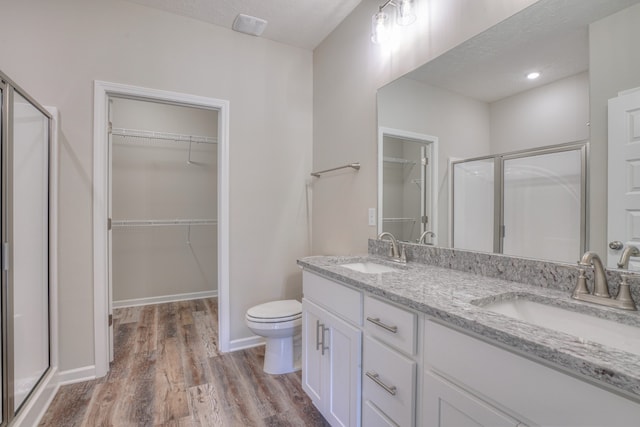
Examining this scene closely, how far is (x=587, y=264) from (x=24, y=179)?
99.6 inches

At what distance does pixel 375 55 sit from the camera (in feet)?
6.64

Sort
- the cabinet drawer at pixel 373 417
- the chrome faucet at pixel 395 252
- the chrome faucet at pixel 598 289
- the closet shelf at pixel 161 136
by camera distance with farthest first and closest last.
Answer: the closet shelf at pixel 161 136 → the chrome faucet at pixel 395 252 → the cabinet drawer at pixel 373 417 → the chrome faucet at pixel 598 289

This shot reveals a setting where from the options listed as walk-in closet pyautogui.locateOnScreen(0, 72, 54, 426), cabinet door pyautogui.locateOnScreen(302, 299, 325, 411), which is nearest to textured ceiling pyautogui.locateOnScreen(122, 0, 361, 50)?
walk-in closet pyautogui.locateOnScreen(0, 72, 54, 426)

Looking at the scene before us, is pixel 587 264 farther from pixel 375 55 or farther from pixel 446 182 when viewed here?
pixel 375 55

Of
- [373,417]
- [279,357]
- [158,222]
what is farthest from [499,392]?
[158,222]

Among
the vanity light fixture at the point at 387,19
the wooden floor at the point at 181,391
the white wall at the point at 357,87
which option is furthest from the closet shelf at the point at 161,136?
the vanity light fixture at the point at 387,19

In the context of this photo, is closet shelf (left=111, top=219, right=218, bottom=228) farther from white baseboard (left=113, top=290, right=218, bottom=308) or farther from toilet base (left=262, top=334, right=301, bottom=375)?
toilet base (left=262, top=334, right=301, bottom=375)

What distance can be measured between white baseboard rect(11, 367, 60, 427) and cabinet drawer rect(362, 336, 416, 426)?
169cm

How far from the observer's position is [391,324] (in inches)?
44.1

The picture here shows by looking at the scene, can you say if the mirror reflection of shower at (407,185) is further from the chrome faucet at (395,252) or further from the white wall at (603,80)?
the white wall at (603,80)

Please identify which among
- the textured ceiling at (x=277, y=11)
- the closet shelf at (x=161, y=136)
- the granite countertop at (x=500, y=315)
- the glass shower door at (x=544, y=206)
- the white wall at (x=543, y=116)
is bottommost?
the granite countertop at (x=500, y=315)

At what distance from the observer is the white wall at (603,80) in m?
0.97

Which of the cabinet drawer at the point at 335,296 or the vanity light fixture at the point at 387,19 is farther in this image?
the vanity light fixture at the point at 387,19

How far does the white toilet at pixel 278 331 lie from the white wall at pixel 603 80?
1.70 metres
